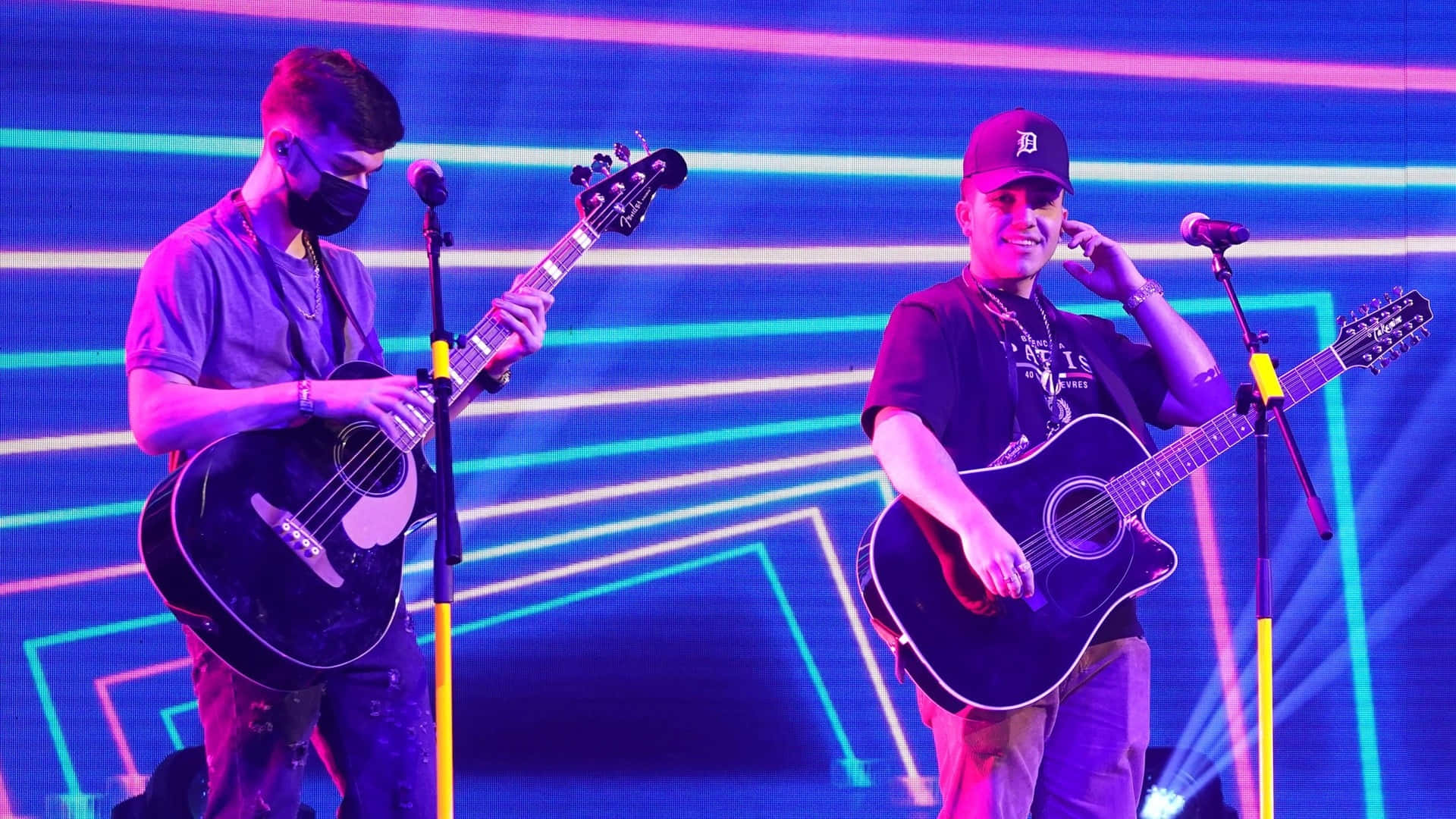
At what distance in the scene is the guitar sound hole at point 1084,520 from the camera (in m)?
2.84

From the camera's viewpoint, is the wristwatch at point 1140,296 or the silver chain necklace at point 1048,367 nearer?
the silver chain necklace at point 1048,367

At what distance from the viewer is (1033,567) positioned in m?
2.79

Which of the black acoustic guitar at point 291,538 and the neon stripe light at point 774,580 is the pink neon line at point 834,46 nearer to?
the neon stripe light at point 774,580

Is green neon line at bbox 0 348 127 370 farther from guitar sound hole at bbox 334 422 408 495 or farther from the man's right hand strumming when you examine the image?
the man's right hand strumming

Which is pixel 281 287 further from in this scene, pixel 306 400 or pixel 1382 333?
pixel 1382 333

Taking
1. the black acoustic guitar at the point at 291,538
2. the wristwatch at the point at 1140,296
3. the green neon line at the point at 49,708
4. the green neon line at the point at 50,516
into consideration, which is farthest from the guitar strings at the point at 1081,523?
the green neon line at the point at 49,708

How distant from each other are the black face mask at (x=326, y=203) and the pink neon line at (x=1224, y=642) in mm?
2858

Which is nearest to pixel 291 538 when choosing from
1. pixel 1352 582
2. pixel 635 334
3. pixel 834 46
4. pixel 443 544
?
pixel 443 544

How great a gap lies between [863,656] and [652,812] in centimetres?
81

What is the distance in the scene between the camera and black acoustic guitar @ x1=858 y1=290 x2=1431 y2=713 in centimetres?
271

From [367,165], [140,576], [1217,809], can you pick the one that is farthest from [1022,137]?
[140,576]

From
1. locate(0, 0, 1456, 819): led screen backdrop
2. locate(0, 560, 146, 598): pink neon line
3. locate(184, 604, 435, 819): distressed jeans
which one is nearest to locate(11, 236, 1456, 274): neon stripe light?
locate(0, 0, 1456, 819): led screen backdrop

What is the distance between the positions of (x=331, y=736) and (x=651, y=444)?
199 cm

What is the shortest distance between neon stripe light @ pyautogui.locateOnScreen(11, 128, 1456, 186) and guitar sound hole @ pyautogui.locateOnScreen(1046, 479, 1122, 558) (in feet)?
6.25
